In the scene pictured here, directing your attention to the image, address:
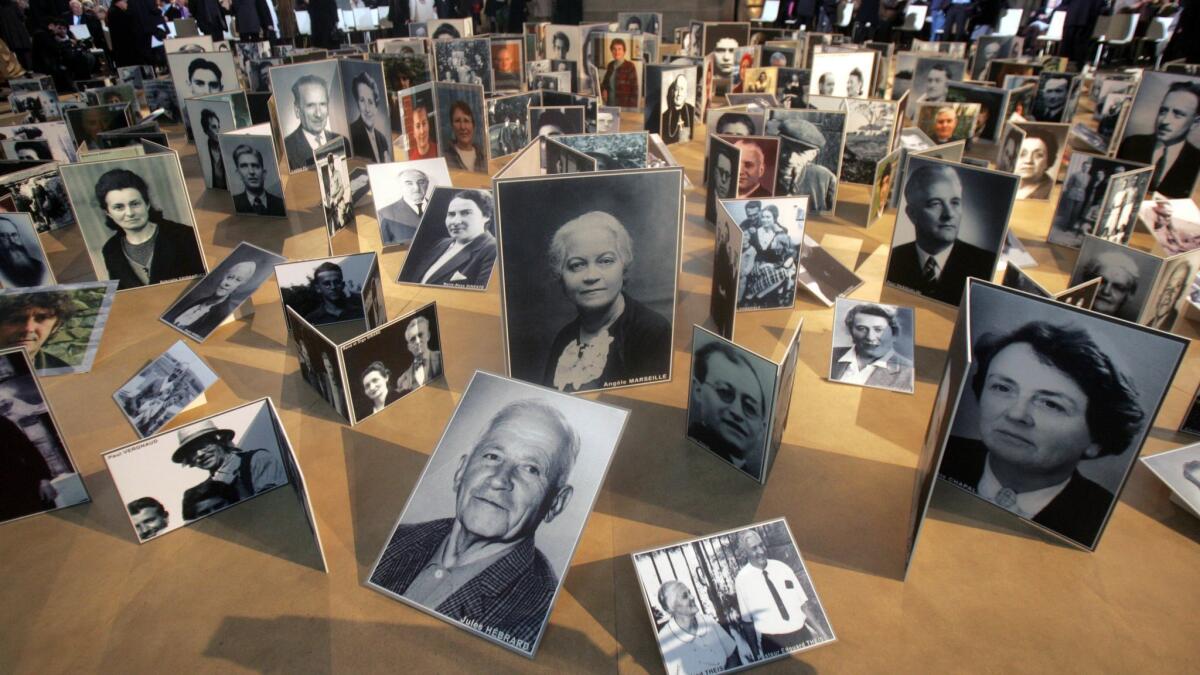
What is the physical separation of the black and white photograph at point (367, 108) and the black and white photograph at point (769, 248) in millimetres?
4226

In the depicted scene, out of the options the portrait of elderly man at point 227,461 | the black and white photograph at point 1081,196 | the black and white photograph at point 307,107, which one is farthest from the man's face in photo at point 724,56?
the portrait of elderly man at point 227,461

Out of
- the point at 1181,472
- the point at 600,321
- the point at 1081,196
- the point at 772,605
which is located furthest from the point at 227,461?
the point at 1081,196

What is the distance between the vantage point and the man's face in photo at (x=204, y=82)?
809cm

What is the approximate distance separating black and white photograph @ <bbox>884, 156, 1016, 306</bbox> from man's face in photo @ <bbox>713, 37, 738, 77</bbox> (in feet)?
24.0

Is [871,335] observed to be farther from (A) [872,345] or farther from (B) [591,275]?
(B) [591,275]

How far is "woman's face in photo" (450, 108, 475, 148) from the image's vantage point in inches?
267

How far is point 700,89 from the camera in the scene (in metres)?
9.16

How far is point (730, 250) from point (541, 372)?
1063mm

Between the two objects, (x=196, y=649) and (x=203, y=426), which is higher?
(x=203, y=426)

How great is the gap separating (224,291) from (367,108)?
11.9ft

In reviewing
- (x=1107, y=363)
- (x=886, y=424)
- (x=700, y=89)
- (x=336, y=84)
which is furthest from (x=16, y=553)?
(x=700, y=89)

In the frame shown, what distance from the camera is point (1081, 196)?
5020 mm

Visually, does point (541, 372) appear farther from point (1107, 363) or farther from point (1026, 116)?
point (1026, 116)

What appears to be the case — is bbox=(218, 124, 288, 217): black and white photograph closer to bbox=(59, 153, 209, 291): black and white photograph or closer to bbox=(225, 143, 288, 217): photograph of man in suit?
bbox=(225, 143, 288, 217): photograph of man in suit
